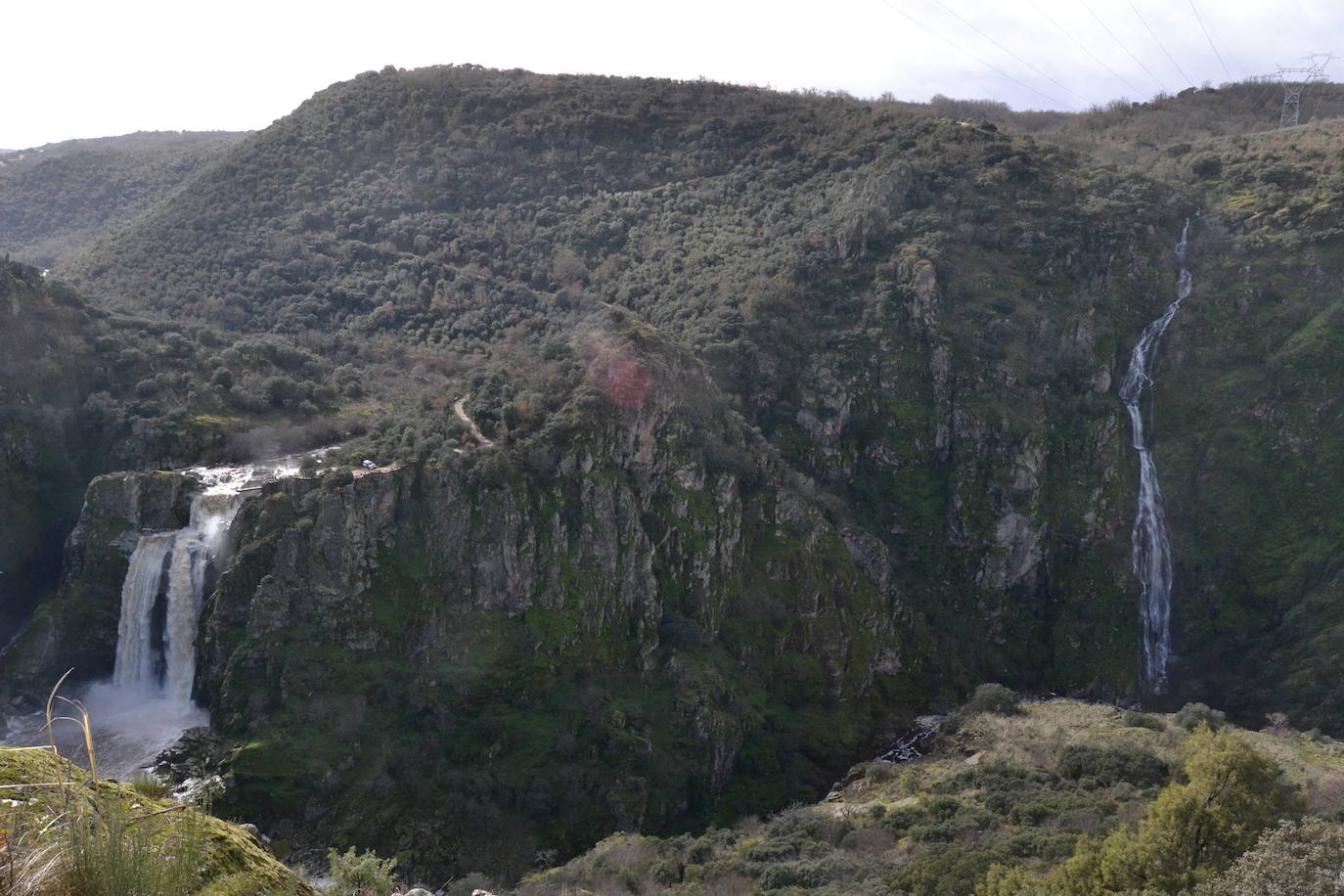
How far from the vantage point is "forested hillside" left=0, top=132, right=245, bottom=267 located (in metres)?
81.0

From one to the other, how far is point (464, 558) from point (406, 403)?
11650 mm

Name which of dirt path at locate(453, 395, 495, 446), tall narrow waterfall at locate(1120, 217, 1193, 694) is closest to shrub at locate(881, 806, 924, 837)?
dirt path at locate(453, 395, 495, 446)

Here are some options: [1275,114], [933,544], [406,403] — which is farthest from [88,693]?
[1275,114]

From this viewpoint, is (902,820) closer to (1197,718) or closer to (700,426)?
(1197,718)

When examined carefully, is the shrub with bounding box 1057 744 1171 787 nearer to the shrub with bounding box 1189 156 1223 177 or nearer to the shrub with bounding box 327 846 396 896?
the shrub with bounding box 327 846 396 896

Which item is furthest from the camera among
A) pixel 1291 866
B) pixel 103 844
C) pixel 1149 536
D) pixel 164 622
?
pixel 1149 536

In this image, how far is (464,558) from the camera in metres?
36.3

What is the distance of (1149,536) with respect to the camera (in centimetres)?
5259

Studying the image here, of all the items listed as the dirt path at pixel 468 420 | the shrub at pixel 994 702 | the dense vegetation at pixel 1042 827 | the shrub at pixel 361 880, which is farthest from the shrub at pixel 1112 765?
the shrub at pixel 361 880

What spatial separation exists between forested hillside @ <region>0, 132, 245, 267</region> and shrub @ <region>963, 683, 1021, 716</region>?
238 feet

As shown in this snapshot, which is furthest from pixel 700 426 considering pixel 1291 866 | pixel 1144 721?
pixel 1291 866

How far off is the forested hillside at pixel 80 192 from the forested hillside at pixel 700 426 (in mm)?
12902

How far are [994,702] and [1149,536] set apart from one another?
19.6 metres

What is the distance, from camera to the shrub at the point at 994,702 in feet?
128
